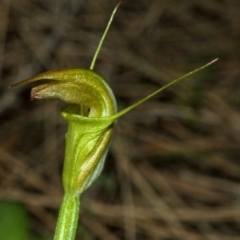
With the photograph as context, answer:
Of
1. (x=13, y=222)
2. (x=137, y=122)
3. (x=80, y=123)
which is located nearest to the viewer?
(x=80, y=123)

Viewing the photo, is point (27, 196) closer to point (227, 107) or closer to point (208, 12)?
point (227, 107)

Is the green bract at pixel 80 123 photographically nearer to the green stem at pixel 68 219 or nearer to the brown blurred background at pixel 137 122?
the green stem at pixel 68 219

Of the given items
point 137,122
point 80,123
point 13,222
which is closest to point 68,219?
point 80,123

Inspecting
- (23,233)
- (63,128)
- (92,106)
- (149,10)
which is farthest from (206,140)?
A: (92,106)

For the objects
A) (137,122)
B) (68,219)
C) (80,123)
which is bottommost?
(68,219)

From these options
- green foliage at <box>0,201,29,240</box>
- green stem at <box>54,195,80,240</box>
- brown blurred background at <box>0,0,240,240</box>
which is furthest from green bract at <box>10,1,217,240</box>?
brown blurred background at <box>0,0,240,240</box>

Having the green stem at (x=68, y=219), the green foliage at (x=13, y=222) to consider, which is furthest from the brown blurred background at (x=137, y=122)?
the green stem at (x=68, y=219)

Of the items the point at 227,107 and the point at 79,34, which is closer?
the point at 227,107

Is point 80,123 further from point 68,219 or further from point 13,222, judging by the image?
point 13,222
